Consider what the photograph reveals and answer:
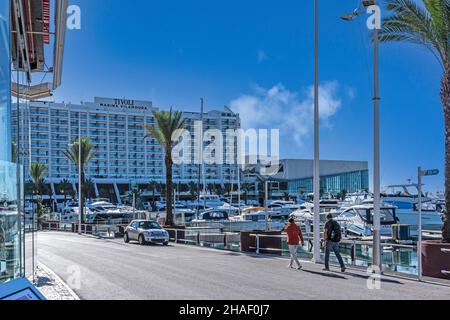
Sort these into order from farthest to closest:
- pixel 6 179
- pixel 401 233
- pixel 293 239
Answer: pixel 401 233 → pixel 293 239 → pixel 6 179

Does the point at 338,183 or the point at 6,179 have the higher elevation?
the point at 6,179

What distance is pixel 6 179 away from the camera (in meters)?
7.41

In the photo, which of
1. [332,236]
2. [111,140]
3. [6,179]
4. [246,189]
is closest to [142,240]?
A: [332,236]

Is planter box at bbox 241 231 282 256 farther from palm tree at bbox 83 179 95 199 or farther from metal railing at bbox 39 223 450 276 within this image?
palm tree at bbox 83 179 95 199

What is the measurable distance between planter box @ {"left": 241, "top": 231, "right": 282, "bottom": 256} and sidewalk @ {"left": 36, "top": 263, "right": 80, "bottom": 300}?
901 cm

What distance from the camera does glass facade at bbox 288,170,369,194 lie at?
128 metres

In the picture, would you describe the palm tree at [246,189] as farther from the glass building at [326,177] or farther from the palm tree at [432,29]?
the palm tree at [432,29]

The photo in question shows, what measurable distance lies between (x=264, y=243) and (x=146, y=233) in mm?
9317

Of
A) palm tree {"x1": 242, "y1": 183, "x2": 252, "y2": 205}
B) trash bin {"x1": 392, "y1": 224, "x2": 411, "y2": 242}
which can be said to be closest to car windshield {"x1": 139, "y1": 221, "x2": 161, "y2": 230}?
trash bin {"x1": 392, "y1": 224, "x2": 411, "y2": 242}

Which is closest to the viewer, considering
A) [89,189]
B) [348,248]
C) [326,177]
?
[348,248]

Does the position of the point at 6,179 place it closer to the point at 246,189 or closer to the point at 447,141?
the point at 447,141

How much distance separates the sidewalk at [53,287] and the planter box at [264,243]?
901 cm

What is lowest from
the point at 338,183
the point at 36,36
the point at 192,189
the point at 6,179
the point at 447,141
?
the point at 192,189

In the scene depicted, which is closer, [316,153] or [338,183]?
[316,153]
